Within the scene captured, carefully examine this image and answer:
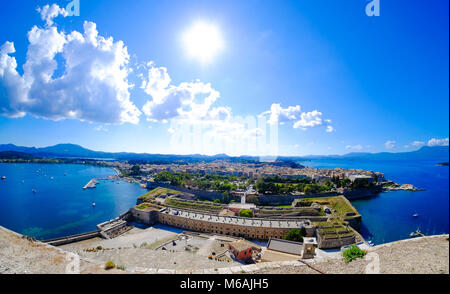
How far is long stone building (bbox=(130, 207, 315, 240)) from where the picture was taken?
11.9 meters

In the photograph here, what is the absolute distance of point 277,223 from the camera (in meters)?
12.4

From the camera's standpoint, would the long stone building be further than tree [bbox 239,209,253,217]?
No

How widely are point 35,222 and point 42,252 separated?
17757mm

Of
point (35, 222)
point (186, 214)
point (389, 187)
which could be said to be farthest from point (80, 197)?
point (389, 187)

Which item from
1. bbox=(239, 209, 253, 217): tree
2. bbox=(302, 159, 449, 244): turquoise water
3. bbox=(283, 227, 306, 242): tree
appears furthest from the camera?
bbox=(239, 209, 253, 217): tree

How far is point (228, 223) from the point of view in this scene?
12.6m

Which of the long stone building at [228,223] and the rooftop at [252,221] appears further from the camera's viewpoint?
the rooftop at [252,221]

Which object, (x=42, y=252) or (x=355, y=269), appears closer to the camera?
(x=355, y=269)

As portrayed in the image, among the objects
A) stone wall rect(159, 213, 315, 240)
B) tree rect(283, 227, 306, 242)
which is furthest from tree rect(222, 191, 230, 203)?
tree rect(283, 227, 306, 242)

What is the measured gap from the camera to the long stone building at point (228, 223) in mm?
11898

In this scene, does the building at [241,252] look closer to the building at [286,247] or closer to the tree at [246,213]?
the building at [286,247]

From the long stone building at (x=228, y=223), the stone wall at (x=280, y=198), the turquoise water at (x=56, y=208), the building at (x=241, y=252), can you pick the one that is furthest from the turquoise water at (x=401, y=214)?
the turquoise water at (x=56, y=208)

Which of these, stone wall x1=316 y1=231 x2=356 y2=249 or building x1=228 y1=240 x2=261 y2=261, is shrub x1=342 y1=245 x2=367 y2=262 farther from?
stone wall x1=316 y1=231 x2=356 y2=249
